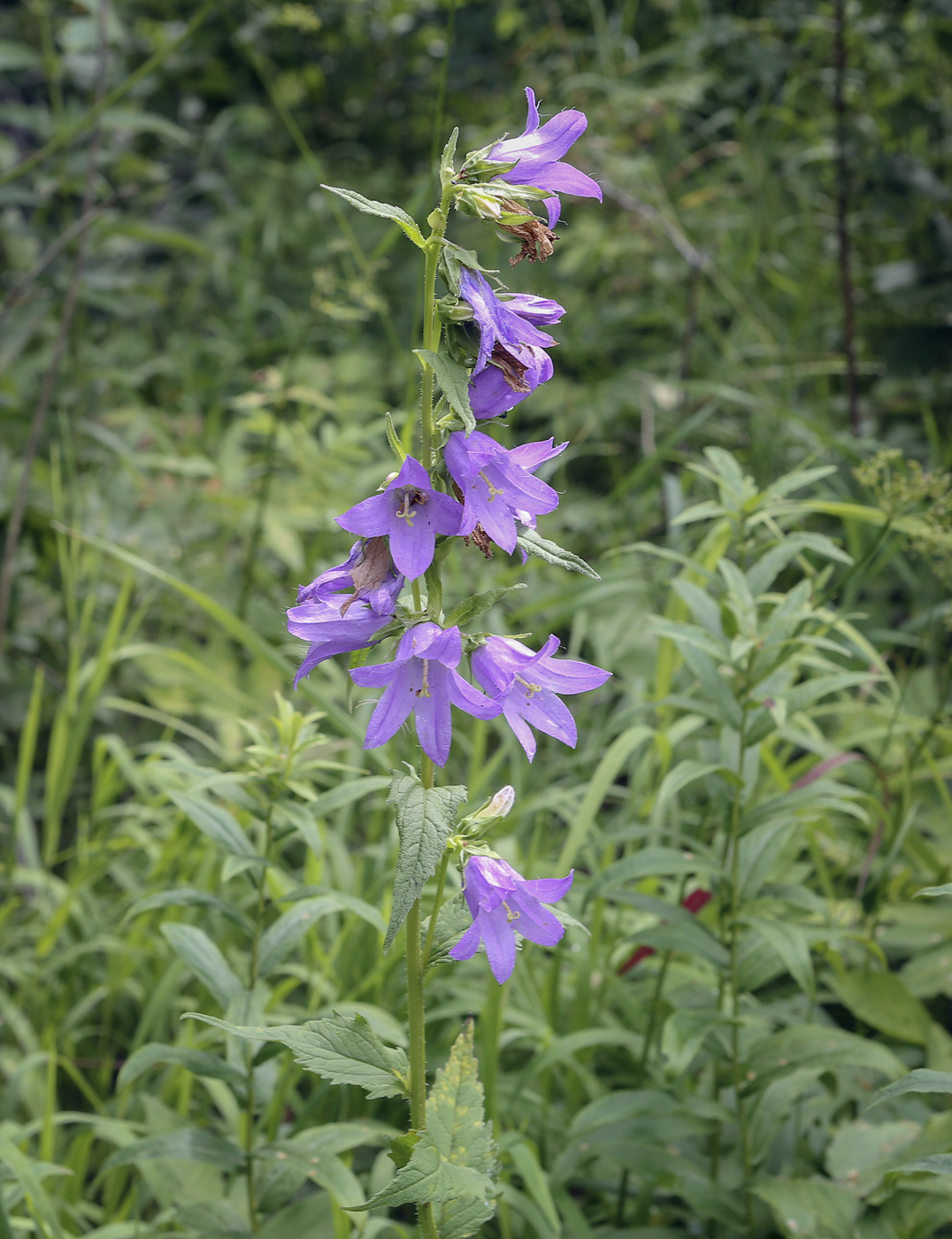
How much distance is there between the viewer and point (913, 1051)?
1.97m

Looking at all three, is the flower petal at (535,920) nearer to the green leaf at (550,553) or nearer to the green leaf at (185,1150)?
the green leaf at (550,553)

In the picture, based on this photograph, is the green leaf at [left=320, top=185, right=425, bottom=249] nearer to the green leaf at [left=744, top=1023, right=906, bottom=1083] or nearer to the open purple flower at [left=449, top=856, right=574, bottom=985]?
the open purple flower at [left=449, top=856, right=574, bottom=985]

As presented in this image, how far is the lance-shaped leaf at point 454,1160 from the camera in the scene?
1167mm

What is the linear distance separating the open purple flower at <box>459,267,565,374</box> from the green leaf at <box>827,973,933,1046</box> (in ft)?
4.59

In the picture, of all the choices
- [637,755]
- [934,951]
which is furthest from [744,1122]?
[637,755]

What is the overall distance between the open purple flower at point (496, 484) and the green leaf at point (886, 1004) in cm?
126

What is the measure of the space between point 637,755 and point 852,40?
10.1 ft

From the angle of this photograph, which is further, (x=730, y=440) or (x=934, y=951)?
(x=730, y=440)

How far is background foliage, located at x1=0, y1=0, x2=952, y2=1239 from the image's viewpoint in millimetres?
1722

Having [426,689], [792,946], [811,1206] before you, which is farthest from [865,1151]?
[426,689]

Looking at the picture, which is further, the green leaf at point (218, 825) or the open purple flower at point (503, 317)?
the green leaf at point (218, 825)

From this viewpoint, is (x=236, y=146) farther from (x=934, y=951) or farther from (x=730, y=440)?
(x=934, y=951)

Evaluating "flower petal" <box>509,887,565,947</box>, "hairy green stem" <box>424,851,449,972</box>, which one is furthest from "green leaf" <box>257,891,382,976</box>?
"flower petal" <box>509,887,565,947</box>

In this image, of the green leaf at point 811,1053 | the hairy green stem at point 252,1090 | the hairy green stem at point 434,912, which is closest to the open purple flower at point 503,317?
the hairy green stem at point 434,912
